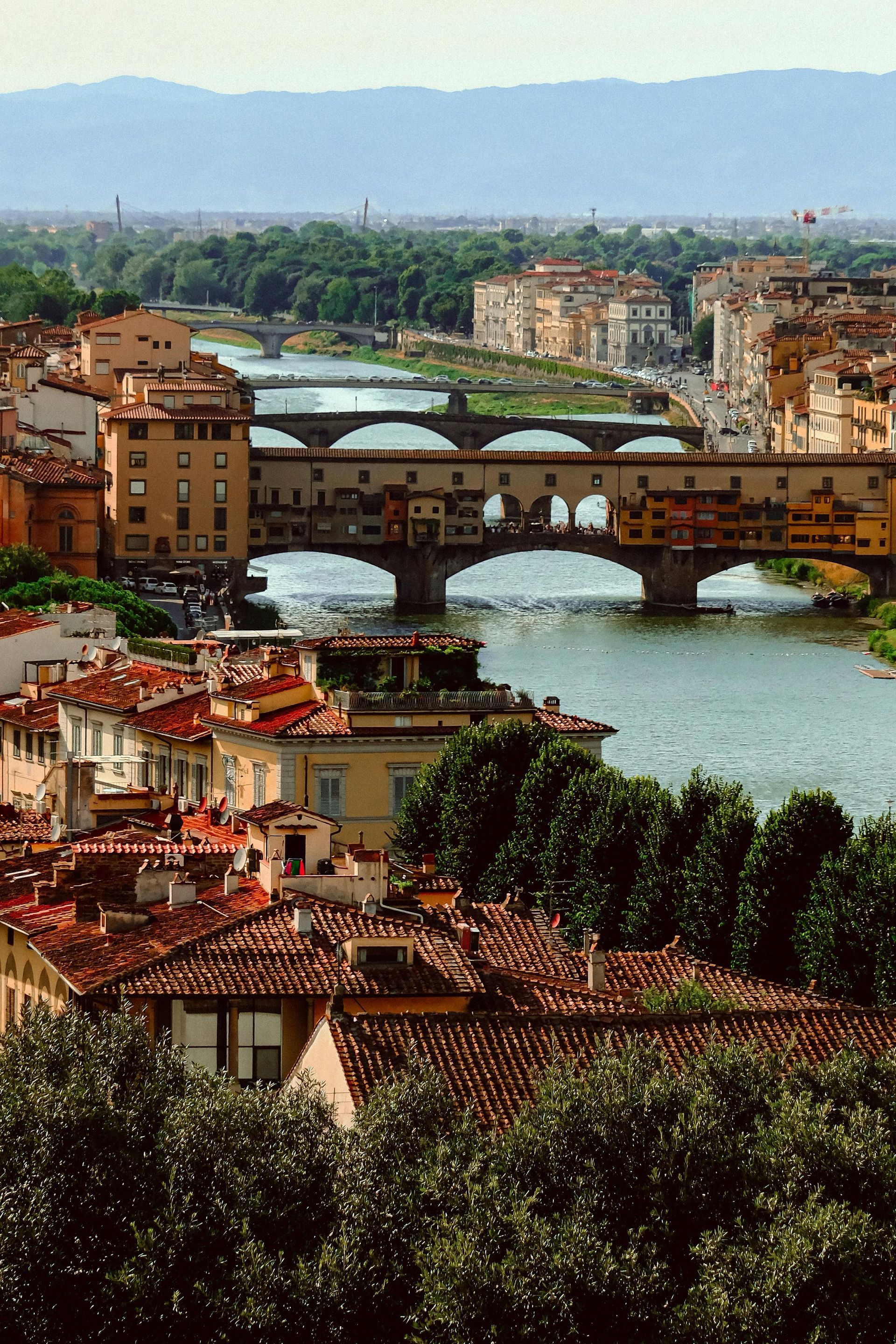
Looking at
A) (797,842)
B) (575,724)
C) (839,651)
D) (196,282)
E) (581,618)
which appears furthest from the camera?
(196,282)

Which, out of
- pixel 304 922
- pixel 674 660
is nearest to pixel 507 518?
pixel 674 660

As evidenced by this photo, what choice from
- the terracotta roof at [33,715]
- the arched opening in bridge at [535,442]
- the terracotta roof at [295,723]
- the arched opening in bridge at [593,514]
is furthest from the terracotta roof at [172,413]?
the terracotta roof at [295,723]

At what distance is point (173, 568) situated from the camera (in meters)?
48.9

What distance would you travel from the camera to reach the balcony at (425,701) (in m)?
20.8

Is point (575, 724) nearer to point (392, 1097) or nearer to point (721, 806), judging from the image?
point (721, 806)

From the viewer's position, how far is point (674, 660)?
42188mm

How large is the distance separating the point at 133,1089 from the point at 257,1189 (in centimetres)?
79

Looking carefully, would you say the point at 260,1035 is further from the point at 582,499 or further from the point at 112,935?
the point at 582,499

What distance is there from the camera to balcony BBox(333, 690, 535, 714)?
821 inches

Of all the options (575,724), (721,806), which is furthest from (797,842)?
(575,724)

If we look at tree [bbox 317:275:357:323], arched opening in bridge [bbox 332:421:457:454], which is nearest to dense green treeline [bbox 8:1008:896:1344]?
arched opening in bridge [bbox 332:421:457:454]

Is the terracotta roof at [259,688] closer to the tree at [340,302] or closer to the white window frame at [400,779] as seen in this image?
the white window frame at [400,779]

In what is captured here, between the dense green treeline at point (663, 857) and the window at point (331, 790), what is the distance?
Answer: 439 mm

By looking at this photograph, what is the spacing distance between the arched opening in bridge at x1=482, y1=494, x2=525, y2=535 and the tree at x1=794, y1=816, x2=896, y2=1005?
35802 millimetres
